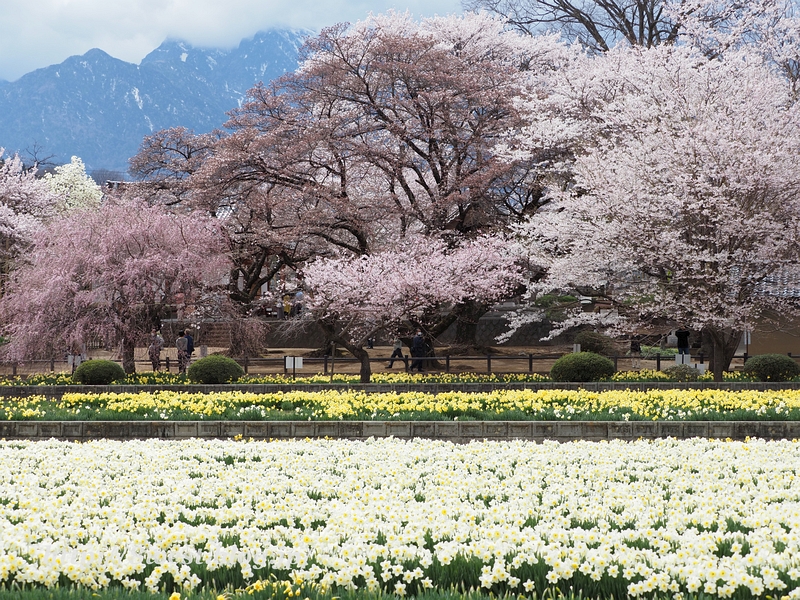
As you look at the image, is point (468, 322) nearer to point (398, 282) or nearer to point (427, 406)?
point (398, 282)

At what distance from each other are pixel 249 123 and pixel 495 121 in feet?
33.2

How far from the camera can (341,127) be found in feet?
89.8

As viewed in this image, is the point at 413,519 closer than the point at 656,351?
Yes

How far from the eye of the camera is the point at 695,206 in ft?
63.1

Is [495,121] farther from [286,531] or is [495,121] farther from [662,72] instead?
[286,531]

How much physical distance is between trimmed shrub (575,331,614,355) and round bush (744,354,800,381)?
19.4ft

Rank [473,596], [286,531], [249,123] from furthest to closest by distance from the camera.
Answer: [249,123] < [286,531] < [473,596]

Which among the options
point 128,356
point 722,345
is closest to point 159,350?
point 128,356

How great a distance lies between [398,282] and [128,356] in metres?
7.68

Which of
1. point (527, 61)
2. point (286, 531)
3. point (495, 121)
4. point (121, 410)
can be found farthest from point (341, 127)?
point (286, 531)

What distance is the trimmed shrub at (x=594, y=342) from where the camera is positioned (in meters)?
25.6

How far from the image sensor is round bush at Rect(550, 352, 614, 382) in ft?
64.2

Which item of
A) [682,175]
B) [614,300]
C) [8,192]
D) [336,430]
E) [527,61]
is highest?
[527,61]

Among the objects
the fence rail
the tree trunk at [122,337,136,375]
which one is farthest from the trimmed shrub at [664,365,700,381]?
the tree trunk at [122,337,136,375]
